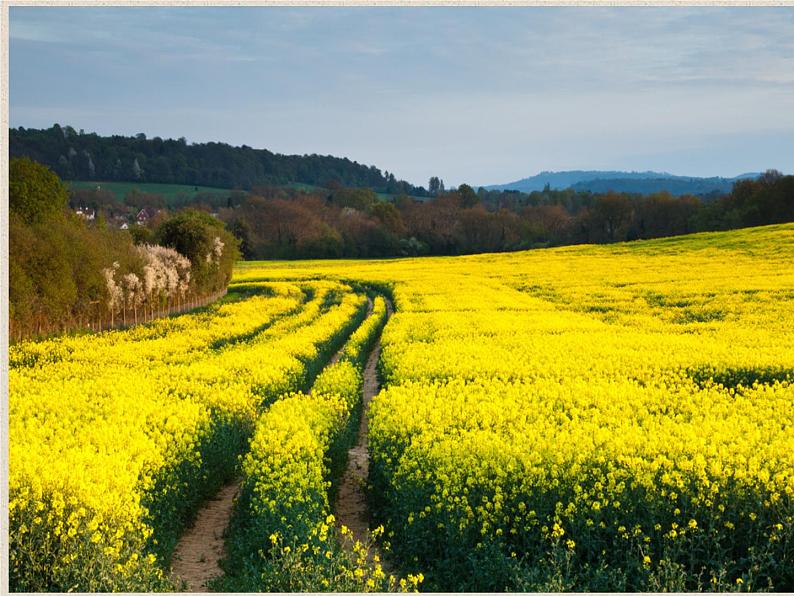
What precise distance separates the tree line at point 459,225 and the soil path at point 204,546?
79549 millimetres

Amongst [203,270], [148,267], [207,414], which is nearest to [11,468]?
[207,414]

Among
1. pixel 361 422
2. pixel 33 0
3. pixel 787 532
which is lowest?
pixel 361 422

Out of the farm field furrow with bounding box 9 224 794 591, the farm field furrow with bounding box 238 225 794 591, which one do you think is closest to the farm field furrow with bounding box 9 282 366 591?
the farm field furrow with bounding box 9 224 794 591

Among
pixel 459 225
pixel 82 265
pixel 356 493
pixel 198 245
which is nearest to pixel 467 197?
pixel 459 225

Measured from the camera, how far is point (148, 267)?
36.1 m

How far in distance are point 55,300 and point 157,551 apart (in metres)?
20.2

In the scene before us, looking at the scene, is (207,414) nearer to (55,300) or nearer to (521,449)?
(521,449)

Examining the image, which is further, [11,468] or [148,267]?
[148,267]

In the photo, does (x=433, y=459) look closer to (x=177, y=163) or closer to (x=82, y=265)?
(x=82, y=265)

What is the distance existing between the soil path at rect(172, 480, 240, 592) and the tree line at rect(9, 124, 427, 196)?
232 inches

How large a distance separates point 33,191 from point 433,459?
29690mm

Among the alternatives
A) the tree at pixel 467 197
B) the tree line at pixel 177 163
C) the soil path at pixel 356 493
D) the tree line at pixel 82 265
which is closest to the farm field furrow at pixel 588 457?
the soil path at pixel 356 493

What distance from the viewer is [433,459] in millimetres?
9609

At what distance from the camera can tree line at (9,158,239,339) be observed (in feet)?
85.6
